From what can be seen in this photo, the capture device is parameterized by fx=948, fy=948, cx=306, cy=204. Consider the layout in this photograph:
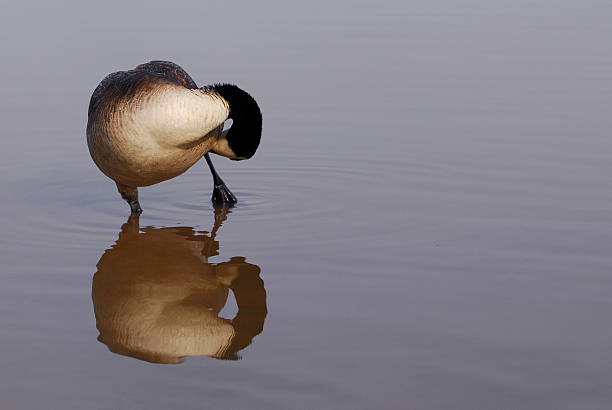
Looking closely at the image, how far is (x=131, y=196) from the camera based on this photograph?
23.7 ft

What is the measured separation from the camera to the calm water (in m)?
4.13

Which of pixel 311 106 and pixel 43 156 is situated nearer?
pixel 43 156

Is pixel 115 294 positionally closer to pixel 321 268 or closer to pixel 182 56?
pixel 321 268

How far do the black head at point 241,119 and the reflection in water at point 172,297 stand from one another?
2.01 ft

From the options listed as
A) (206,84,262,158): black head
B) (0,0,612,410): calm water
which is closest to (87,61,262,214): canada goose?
(206,84,262,158): black head

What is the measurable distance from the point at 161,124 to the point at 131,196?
4.13ft

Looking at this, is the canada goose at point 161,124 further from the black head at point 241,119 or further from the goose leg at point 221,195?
the goose leg at point 221,195

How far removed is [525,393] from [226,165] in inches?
211

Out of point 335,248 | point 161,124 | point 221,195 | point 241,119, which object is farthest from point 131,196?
point 335,248

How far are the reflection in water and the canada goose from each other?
552 mm

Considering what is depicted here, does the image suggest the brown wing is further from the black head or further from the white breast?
the black head

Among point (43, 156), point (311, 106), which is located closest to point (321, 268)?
point (43, 156)

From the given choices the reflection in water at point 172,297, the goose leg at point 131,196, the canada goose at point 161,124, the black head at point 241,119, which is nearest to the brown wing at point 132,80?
the canada goose at point 161,124

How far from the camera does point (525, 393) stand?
12.8ft
